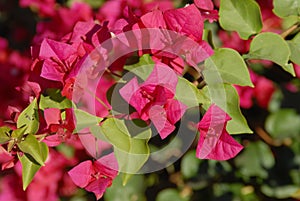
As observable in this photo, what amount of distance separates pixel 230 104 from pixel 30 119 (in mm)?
264

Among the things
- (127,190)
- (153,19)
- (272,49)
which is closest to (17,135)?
(153,19)

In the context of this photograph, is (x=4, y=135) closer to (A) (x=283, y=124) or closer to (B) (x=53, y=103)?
(B) (x=53, y=103)

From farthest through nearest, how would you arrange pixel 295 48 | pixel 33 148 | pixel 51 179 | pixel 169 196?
pixel 51 179 < pixel 169 196 < pixel 295 48 < pixel 33 148

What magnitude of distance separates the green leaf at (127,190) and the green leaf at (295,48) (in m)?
0.51

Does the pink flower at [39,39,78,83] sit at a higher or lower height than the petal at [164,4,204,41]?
lower

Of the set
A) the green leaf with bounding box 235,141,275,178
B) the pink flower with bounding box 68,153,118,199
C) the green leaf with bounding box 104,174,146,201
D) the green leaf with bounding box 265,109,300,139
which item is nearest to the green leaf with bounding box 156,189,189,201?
the green leaf with bounding box 104,174,146,201

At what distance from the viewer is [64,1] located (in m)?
1.58

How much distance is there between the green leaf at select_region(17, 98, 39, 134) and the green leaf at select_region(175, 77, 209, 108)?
0.60 ft

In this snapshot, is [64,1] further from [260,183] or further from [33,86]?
[33,86]

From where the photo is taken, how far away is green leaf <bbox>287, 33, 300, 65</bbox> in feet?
2.39

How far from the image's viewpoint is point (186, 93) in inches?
25.5

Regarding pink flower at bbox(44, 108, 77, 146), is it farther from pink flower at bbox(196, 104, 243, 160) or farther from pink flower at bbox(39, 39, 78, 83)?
pink flower at bbox(196, 104, 243, 160)

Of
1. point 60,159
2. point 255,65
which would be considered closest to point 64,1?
point 60,159

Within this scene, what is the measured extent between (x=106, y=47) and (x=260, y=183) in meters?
0.61
